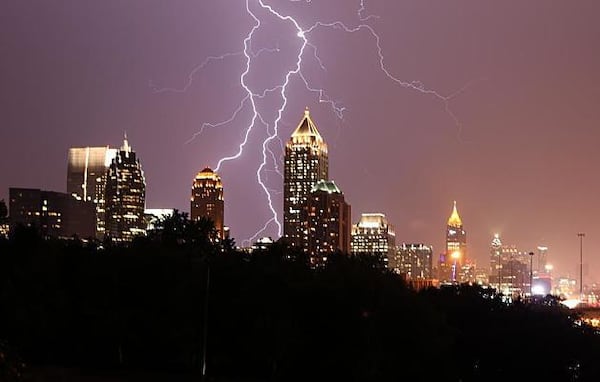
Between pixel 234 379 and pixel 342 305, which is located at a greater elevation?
pixel 342 305

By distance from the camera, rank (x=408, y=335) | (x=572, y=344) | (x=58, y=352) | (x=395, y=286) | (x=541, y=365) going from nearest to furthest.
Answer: (x=58, y=352), (x=408, y=335), (x=395, y=286), (x=541, y=365), (x=572, y=344)

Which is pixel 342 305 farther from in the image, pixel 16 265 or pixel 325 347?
pixel 16 265

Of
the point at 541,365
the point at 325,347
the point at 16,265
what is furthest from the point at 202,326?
the point at 541,365

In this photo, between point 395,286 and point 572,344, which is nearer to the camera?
point 395,286

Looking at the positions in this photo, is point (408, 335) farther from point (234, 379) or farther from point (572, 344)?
point (572, 344)

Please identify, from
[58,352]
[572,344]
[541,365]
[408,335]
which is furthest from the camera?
[572,344]

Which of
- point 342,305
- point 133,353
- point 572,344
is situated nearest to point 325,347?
point 342,305
